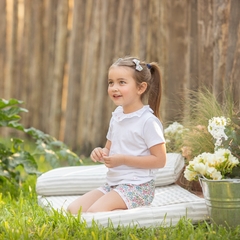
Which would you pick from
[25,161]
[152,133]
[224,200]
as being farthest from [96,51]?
[224,200]

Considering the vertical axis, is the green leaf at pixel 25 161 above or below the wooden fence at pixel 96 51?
below

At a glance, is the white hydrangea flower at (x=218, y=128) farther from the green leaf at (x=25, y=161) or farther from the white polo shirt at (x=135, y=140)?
the green leaf at (x=25, y=161)

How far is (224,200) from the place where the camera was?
9.53 feet

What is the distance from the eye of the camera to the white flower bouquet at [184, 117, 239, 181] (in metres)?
3.00

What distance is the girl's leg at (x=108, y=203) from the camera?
A: 3.22 m

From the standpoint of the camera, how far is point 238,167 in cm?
312

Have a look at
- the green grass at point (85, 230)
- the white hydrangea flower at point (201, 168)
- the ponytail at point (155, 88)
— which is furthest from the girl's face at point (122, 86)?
the green grass at point (85, 230)

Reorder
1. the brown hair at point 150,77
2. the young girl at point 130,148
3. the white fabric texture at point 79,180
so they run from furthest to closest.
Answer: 1. the white fabric texture at point 79,180
2. the brown hair at point 150,77
3. the young girl at point 130,148

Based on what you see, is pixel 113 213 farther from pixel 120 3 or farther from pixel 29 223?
pixel 120 3

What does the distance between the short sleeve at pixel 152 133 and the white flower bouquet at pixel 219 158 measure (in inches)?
10.4

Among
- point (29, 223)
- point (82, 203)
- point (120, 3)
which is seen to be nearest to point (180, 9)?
point (120, 3)

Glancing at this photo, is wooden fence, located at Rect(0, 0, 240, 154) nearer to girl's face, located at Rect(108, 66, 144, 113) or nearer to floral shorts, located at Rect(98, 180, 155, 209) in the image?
girl's face, located at Rect(108, 66, 144, 113)

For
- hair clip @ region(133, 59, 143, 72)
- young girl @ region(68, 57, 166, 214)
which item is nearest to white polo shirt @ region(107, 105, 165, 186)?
young girl @ region(68, 57, 166, 214)

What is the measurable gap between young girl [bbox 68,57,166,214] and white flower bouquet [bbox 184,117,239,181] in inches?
10.7
